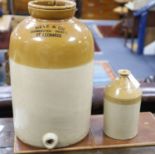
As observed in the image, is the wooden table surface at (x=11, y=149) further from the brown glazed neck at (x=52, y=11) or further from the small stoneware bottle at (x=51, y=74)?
the brown glazed neck at (x=52, y=11)

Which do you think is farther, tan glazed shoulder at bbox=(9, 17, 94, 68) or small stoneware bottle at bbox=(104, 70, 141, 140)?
small stoneware bottle at bbox=(104, 70, 141, 140)

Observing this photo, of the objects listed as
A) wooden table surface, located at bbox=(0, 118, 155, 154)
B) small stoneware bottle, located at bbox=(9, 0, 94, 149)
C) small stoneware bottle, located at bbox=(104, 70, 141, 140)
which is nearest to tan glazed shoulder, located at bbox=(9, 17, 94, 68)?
small stoneware bottle, located at bbox=(9, 0, 94, 149)

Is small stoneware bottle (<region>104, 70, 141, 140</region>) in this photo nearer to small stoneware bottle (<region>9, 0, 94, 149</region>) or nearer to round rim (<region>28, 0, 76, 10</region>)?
small stoneware bottle (<region>9, 0, 94, 149</region>)

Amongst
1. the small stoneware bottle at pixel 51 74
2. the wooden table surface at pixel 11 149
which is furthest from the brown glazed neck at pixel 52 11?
the wooden table surface at pixel 11 149

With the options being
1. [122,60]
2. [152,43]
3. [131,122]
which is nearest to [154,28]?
[152,43]

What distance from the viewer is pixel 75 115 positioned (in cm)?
89

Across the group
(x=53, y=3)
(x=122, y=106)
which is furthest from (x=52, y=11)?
(x=122, y=106)

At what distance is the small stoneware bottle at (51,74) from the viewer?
2.66 feet

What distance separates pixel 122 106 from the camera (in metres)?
0.91

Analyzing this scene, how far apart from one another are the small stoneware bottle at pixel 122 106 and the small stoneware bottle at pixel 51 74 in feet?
0.24

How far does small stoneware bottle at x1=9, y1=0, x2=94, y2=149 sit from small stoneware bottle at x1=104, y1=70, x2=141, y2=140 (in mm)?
73

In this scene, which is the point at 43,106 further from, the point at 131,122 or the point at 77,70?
the point at 131,122

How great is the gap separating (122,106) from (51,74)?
0.25 meters

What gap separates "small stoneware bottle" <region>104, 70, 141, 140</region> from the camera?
0.91 m
